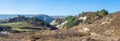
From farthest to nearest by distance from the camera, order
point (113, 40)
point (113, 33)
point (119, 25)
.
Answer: point (119, 25) → point (113, 33) → point (113, 40)

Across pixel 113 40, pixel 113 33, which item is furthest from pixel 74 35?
pixel 113 40

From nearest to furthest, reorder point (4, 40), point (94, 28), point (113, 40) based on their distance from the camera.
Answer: point (113, 40)
point (4, 40)
point (94, 28)

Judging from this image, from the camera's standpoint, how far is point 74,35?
49.9 metres

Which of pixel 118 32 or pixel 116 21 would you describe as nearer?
pixel 118 32

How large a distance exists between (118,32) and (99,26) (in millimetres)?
9006

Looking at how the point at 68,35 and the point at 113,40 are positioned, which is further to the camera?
the point at 68,35

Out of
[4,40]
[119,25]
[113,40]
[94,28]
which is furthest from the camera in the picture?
[94,28]

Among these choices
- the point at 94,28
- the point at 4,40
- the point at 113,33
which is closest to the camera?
the point at 4,40

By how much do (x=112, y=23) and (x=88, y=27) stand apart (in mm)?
6068

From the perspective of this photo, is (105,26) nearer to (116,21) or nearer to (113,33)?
(116,21)

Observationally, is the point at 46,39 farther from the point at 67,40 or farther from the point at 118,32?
the point at 118,32

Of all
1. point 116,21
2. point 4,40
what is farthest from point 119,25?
point 4,40

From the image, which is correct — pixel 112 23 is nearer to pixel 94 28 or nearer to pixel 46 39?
pixel 94 28

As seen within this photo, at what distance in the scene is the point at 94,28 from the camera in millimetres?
56438
